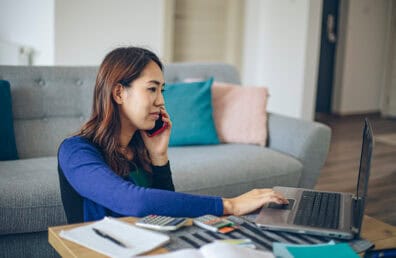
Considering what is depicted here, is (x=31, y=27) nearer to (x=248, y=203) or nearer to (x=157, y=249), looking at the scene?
(x=248, y=203)

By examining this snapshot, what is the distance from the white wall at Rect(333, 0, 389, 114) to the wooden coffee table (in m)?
5.95

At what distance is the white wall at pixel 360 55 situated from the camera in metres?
7.53

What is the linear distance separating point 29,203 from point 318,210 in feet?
4.23

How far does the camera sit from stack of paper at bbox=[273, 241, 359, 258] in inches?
58.2

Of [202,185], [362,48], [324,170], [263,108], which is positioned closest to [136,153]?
[202,185]

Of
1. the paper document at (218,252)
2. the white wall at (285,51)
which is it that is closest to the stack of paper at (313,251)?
the paper document at (218,252)

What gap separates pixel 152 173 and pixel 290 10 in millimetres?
4232

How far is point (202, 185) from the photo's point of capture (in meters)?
2.97

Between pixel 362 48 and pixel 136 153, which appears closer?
pixel 136 153

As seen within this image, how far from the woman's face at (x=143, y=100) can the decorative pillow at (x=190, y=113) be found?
1548mm

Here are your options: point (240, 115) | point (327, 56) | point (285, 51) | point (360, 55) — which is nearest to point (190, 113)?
point (240, 115)

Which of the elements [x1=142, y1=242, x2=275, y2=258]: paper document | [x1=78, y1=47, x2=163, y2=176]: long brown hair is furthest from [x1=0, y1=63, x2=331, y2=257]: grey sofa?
[x1=142, y1=242, x2=275, y2=258]: paper document

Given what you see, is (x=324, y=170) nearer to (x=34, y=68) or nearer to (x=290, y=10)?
(x=290, y=10)

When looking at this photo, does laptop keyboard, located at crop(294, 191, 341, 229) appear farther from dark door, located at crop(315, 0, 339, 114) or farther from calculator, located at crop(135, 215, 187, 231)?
dark door, located at crop(315, 0, 339, 114)
